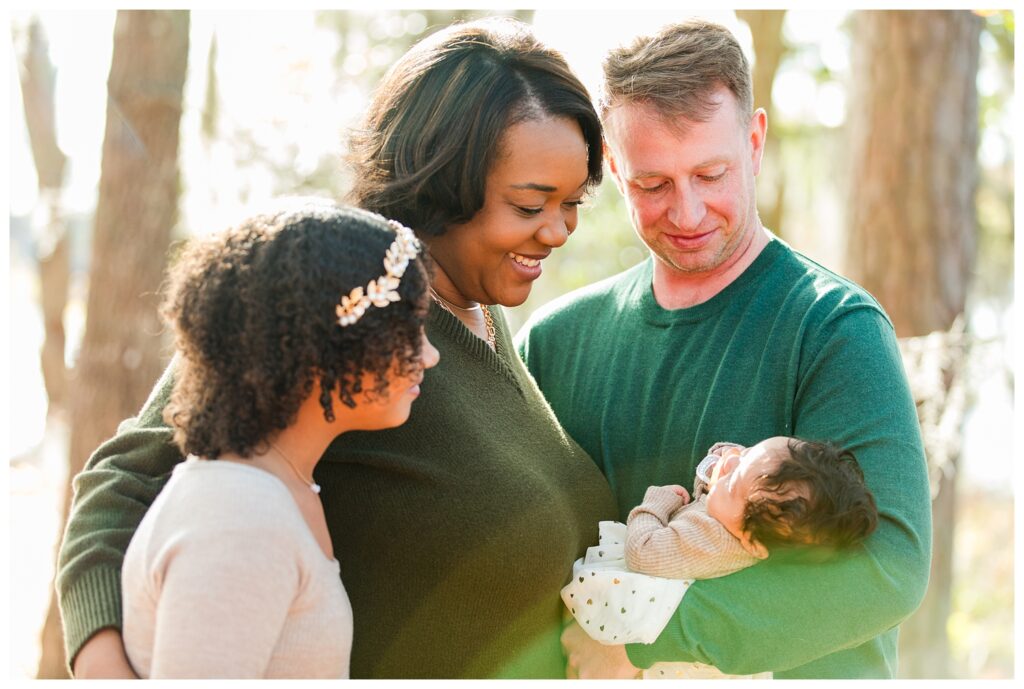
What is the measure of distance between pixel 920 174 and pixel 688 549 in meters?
4.10

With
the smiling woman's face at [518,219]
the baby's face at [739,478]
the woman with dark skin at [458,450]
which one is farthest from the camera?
the smiling woman's face at [518,219]

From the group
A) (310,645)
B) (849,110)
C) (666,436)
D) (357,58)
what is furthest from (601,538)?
(357,58)

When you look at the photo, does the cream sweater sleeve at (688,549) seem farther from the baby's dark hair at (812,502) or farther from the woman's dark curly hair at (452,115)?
the woman's dark curly hair at (452,115)

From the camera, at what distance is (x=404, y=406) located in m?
2.12

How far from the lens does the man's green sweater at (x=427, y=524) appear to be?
222 cm

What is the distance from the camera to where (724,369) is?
8.87ft

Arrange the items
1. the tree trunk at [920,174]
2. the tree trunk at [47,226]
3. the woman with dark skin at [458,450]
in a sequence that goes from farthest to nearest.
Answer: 1. the tree trunk at [47,226]
2. the tree trunk at [920,174]
3. the woman with dark skin at [458,450]

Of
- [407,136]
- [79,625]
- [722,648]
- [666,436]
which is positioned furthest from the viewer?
[666,436]

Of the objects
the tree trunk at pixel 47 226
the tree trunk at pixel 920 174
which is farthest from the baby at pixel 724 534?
the tree trunk at pixel 47 226

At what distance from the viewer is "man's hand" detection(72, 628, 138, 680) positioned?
1982mm

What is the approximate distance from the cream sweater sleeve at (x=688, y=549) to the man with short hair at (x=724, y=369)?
0.19ft

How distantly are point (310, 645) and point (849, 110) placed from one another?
5.30 meters

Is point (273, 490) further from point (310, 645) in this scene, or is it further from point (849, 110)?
point (849, 110)

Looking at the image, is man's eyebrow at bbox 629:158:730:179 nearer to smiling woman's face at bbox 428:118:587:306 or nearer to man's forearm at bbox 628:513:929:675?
smiling woman's face at bbox 428:118:587:306
